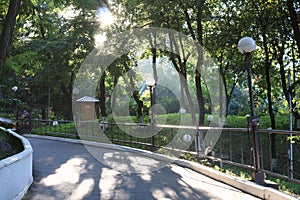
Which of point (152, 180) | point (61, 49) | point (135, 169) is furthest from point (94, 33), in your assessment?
point (152, 180)

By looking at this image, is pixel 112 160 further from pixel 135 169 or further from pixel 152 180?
pixel 152 180

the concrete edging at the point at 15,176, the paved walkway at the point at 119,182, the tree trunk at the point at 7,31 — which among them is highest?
the tree trunk at the point at 7,31

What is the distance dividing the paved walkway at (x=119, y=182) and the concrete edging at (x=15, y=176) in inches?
11.4

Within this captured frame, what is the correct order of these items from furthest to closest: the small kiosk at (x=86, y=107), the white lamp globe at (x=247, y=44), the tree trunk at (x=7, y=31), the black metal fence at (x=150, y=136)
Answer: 1. the small kiosk at (x=86, y=107)
2. the black metal fence at (x=150, y=136)
3. the tree trunk at (x=7, y=31)
4. the white lamp globe at (x=247, y=44)

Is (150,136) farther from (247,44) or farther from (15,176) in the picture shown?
(15,176)

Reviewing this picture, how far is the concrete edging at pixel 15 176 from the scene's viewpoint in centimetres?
430

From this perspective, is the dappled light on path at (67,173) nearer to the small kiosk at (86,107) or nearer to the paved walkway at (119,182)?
the paved walkway at (119,182)

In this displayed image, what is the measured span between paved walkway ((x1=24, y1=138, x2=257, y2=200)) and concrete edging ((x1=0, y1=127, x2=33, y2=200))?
0.29 metres

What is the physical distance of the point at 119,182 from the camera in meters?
6.55

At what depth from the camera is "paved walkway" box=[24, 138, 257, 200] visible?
551 centimetres

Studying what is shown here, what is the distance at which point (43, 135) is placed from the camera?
712 inches

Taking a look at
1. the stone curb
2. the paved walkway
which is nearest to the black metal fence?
the stone curb

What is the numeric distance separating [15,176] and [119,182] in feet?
7.37

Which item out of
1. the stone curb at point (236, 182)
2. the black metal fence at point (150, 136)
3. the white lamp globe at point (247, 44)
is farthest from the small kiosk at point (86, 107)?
the white lamp globe at point (247, 44)
